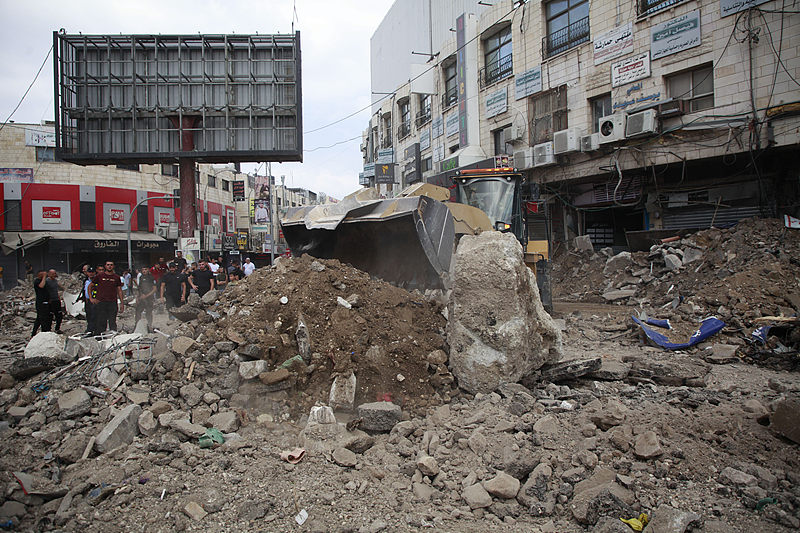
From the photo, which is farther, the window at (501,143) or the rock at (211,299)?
the window at (501,143)

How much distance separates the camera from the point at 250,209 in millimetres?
45312

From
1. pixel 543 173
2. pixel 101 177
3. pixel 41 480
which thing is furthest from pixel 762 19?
pixel 101 177

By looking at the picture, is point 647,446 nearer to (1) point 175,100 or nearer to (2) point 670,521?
(2) point 670,521

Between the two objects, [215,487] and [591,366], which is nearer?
[215,487]

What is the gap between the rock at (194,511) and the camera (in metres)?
3.07

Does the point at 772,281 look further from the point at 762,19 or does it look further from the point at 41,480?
the point at 41,480

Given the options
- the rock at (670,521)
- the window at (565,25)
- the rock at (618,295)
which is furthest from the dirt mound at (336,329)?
the window at (565,25)

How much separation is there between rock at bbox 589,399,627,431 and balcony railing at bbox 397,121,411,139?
25674mm

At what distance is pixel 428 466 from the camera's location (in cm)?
352

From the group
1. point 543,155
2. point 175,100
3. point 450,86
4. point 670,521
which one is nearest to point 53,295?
point 175,100

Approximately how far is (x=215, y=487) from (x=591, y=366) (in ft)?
13.0

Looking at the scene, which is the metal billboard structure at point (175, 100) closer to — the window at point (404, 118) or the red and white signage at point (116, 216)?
the window at point (404, 118)

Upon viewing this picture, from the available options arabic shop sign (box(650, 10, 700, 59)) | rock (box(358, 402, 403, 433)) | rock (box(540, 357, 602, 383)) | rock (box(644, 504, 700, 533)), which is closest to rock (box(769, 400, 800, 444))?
rock (box(644, 504, 700, 533))

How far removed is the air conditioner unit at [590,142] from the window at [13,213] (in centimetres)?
2967
